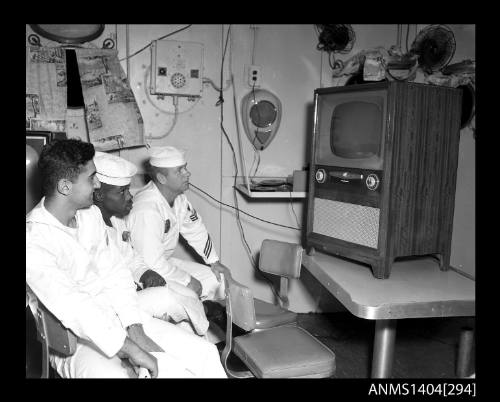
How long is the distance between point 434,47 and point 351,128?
1.27m

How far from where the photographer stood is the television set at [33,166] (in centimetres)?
216

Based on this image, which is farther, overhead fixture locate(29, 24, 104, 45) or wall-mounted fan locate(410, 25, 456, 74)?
wall-mounted fan locate(410, 25, 456, 74)

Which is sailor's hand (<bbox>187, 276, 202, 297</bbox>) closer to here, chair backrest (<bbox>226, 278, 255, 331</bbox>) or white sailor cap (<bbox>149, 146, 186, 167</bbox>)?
chair backrest (<bbox>226, 278, 255, 331</bbox>)

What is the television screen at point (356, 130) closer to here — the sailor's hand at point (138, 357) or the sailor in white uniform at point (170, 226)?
the sailor in white uniform at point (170, 226)

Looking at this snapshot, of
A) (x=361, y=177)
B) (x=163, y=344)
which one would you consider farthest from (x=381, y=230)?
(x=163, y=344)

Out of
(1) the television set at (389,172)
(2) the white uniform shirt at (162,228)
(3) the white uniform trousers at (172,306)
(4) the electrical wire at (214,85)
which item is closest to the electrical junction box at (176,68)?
(4) the electrical wire at (214,85)

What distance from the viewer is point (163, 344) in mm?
1669

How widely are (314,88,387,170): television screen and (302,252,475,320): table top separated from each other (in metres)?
0.47

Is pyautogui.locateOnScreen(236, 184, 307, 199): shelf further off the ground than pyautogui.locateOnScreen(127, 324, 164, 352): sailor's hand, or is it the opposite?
pyautogui.locateOnScreen(236, 184, 307, 199): shelf

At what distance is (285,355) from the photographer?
1.77 meters

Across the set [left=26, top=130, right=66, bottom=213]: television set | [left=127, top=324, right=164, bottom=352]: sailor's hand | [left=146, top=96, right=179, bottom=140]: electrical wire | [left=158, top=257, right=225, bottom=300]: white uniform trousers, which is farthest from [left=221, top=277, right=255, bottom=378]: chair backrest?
[left=146, top=96, right=179, bottom=140]: electrical wire

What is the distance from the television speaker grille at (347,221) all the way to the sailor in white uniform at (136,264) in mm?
700

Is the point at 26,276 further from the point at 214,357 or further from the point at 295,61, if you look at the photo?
the point at 295,61

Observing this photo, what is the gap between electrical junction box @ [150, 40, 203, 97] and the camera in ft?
8.94
